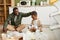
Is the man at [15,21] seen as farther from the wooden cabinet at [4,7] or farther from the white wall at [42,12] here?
the wooden cabinet at [4,7]

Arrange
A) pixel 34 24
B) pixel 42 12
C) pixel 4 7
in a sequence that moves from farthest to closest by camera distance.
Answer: pixel 4 7, pixel 42 12, pixel 34 24

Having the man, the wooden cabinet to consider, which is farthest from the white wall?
the wooden cabinet

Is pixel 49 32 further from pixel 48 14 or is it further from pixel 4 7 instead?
pixel 4 7

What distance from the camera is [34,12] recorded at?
2660 millimetres

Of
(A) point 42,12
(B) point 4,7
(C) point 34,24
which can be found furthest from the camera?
(B) point 4,7

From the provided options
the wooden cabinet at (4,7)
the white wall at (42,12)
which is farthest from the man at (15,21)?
the wooden cabinet at (4,7)

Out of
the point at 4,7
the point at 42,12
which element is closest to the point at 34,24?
the point at 42,12

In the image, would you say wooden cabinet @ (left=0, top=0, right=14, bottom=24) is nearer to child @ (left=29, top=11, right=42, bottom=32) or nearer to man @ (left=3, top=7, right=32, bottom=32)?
man @ (left=3, top=7, right=32, bottom=32)

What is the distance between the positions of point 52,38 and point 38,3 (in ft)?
2.21

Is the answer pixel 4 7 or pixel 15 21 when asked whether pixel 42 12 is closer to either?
pixel 15 21

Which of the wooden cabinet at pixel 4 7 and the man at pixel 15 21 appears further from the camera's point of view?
the wooden cabinet at pixel 4 7

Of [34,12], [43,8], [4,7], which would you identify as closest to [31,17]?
[34,12]

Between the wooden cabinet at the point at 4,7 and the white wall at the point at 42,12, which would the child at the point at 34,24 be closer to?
the white wall at the point at 42,12

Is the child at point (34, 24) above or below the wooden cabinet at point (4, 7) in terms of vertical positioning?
below
